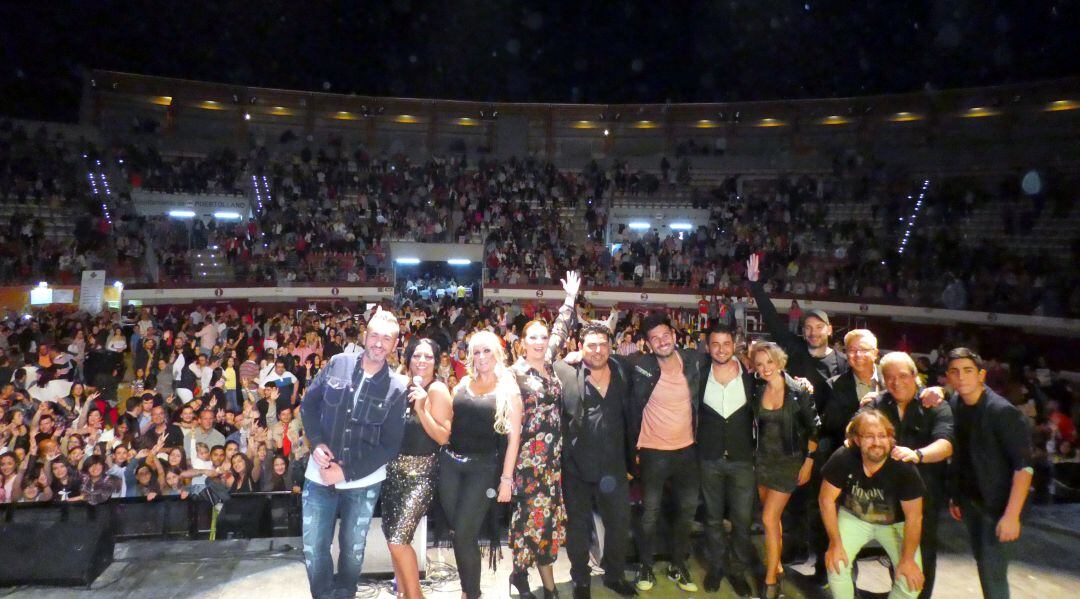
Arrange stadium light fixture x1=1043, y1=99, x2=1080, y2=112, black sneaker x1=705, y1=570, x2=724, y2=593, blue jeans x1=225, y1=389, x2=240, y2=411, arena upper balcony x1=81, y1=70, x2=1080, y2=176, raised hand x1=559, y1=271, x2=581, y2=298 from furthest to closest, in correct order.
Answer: arena upper balcony x1=81, y1=70, x2=1080, y2=176 → stadium light fixture x1=1043, y1=99, x2=1080, y2=112 → blue jeans x1=225, y1=389, x2=240, y2=411 → raised hand x1=559, y1=271, x2=581, y2=298 → black sneaker x1=705, y1=570, x2=724, y2=593

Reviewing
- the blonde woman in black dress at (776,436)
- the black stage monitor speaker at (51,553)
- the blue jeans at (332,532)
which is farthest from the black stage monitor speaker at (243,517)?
the blonde woman in black dress at (776,436)

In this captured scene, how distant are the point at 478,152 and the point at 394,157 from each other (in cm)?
390

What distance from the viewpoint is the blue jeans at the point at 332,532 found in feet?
11.3

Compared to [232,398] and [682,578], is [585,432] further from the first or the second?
[232,398]

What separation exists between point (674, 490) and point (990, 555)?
1.83m

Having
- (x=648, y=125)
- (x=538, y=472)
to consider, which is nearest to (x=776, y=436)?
(x=538, y=472)

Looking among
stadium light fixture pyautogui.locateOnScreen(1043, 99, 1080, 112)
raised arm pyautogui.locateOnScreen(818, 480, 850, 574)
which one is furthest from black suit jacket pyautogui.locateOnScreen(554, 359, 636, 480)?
stadium light fixture pyautogui.locateOnScreen(1043, 99, 1080, 112)

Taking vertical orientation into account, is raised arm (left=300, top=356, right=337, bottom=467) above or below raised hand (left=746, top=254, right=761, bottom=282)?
below

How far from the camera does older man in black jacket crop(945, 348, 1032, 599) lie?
332 centimetres

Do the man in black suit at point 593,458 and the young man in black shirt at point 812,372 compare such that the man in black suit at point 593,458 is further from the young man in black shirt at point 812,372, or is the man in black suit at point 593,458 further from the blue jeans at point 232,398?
the blue jeans at point 232,398

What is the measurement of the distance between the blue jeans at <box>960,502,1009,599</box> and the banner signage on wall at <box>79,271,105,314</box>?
17.3m

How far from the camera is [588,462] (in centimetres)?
391

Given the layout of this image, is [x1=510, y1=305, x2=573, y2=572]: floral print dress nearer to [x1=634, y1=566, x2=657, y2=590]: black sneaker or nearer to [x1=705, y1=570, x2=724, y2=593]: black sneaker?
[x1=634, y1=566, x2=657, y2=590]: black sneaker

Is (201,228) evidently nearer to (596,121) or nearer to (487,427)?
(596,121)
